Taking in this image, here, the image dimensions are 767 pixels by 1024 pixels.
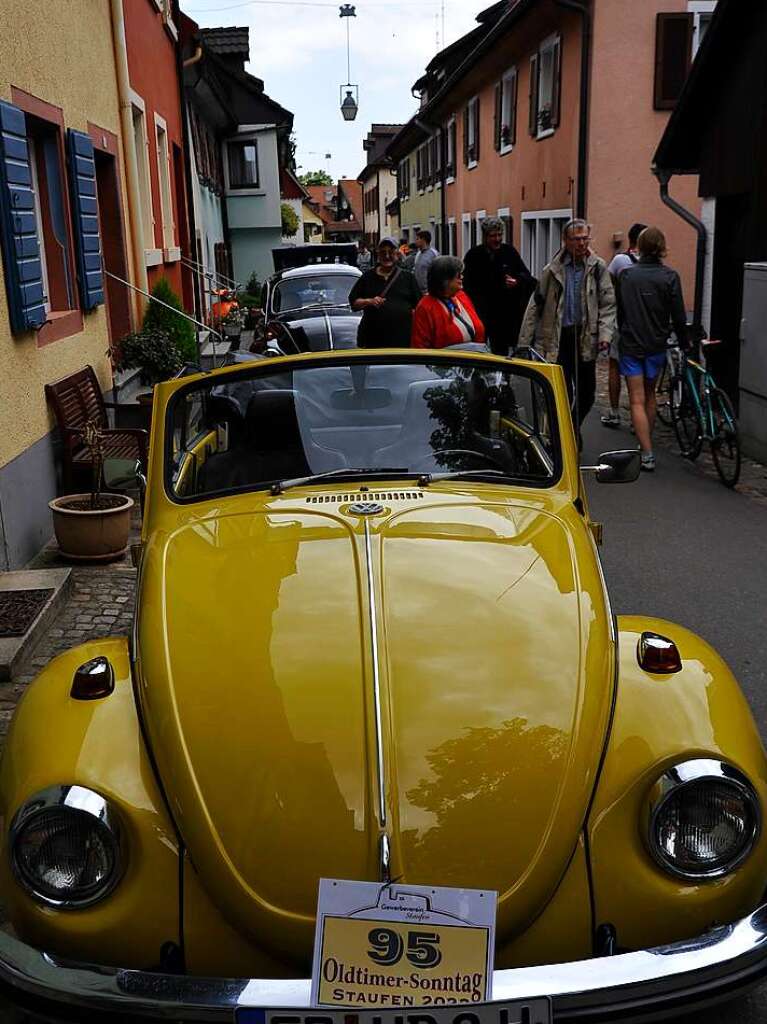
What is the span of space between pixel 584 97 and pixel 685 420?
909cm

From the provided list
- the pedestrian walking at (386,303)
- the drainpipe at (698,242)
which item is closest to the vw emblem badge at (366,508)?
the pedestrian walking at (386,303)

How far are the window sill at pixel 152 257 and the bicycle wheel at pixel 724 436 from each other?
660 centimetres

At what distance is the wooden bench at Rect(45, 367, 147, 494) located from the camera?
7.68 m

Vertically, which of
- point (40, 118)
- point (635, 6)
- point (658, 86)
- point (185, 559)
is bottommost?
point (185, 559)

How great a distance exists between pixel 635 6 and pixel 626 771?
16.5 metres

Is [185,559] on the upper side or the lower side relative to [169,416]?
lower

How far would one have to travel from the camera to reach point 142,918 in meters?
2.37

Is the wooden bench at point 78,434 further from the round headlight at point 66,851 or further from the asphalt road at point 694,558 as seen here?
the round headlight at point 66,851

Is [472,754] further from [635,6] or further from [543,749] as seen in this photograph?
[635,6]

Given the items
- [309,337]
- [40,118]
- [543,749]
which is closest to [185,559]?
[543,749]

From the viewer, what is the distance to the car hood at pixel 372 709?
92.1 inches

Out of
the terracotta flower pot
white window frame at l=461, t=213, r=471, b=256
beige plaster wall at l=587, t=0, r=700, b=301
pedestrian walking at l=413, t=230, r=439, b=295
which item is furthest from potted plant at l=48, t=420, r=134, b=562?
white window frame at l=461, t=213, r=471, b=256

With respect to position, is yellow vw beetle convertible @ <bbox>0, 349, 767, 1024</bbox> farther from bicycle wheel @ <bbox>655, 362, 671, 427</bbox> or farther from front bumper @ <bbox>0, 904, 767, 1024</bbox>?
bicycle wheel @ <bbox>655, 362, 671, 427</bbox>

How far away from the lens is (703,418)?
896 cm
